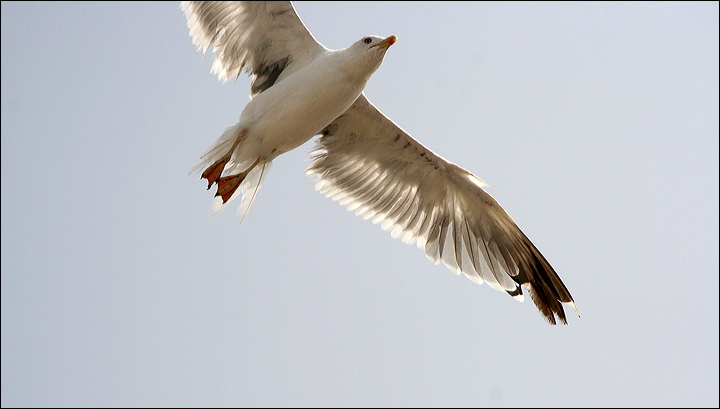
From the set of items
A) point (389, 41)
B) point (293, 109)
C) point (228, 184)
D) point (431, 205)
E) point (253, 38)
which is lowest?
point (228, 184)

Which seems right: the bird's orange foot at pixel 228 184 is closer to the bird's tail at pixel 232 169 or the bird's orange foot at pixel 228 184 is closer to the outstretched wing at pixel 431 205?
the bird's tail at pixel 232 169

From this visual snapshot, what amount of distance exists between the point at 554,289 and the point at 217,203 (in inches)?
112

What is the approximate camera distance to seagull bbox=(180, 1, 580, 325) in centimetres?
707

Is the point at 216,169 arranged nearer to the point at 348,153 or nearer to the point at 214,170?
the point at 214,170

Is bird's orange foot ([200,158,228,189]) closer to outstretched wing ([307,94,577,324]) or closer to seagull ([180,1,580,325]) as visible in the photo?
seagull ([180,1,580,325])

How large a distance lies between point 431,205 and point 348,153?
0.88 meters

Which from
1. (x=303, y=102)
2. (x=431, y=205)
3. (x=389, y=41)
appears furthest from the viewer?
(x=431, y=205)

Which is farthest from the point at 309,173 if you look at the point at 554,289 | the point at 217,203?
the point at 554,289

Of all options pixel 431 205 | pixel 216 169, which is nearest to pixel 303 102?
pixel 216 169

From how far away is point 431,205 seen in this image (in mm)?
8500

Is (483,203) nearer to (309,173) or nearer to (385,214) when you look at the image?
(385,214)

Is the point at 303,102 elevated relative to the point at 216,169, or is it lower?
elevated

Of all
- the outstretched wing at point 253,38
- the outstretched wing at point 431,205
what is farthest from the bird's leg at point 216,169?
the outstretched wing at point 431,205

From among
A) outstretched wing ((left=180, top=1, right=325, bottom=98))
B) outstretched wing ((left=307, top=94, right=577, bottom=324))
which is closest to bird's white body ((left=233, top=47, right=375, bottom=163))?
outstretched wing ((left=180, top=1, right=325, bottom=98))
